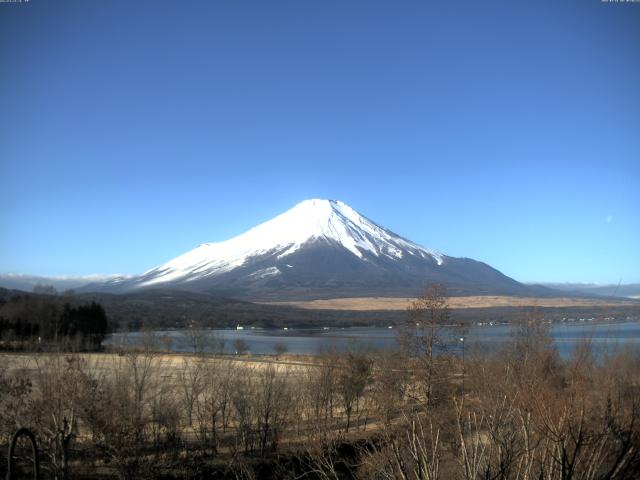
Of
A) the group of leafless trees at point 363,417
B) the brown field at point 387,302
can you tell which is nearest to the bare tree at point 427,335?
the group of leafless trees at point 363,417

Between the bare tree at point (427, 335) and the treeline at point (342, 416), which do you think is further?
the bare tree at point (427, 335)

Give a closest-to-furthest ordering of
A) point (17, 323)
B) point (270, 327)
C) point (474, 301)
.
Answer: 1. point (17, 323)
2. point (270, 327)
3. point (474, 301)

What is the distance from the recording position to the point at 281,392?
1939 cm

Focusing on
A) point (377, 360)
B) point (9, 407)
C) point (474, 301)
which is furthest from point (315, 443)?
point (474, 301)

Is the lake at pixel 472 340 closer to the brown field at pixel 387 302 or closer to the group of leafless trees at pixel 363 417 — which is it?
the group of leafless trees at pixel 363 417

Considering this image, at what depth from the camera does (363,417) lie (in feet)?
85.4

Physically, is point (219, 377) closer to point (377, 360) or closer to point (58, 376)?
point (58, 376)

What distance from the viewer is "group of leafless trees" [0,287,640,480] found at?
5.98 m

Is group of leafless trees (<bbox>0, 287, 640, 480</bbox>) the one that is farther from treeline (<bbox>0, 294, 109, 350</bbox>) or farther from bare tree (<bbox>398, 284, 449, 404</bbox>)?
treeline (<bbox>0, 294, 109, 350</bbox>)

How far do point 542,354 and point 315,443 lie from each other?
8990 millimetres

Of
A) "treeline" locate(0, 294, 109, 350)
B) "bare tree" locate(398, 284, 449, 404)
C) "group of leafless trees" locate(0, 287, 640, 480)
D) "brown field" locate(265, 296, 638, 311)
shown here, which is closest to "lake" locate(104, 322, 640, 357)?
"group of leafless trees" locate(0, 287, 640, 480)

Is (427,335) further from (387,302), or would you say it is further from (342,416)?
(387,302)

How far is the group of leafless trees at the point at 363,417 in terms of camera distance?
5.98 meters

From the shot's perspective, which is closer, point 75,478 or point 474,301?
point 75,478
